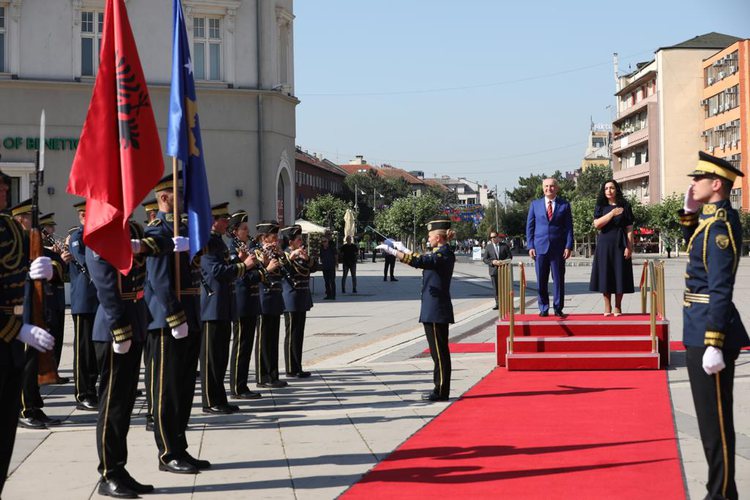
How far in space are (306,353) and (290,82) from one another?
18316 millimetres

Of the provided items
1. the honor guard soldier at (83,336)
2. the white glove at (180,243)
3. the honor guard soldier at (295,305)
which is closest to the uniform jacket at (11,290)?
the white glove at (180,243)

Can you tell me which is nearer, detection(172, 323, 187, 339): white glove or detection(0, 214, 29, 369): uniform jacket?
detection(0, 214, 29, 369): uniform jacket

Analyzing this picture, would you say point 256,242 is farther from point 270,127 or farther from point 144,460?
point 270,127

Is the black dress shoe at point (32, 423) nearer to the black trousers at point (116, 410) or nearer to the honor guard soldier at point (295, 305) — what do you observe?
the black trousers at point (116, 410)

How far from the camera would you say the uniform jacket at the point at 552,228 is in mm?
13586

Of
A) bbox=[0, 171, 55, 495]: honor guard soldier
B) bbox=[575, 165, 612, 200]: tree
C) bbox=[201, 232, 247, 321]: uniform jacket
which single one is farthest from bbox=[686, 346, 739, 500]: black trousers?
bbox=[575, 165, 612, 200]: tree

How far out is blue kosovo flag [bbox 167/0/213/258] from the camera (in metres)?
8.20

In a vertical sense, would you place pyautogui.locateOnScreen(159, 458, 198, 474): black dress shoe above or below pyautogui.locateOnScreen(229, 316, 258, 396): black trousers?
below

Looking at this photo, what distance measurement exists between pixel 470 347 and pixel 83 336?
709cm

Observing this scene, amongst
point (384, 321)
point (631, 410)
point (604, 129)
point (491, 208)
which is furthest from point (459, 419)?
point (604, 129)

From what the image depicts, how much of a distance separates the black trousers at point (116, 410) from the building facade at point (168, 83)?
2293 centimetres

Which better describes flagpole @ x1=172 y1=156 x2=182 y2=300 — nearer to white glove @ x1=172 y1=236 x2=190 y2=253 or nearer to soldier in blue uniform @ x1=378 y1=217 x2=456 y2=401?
white glove @ x1=172 y1=236 x2=190 y2=253

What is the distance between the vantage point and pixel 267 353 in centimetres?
1240

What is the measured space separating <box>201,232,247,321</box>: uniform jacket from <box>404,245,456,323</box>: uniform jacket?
83.5 inches
